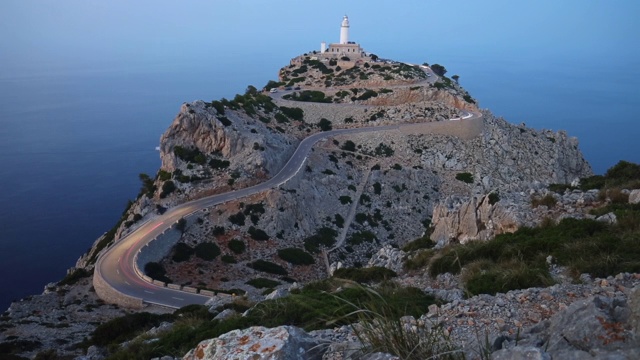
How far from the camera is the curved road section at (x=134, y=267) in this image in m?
23.5

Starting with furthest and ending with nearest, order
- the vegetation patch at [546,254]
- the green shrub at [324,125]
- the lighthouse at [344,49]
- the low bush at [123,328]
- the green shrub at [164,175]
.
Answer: the lighthouse at [344,49], the green shrub at [324,125], the green shrub at [164,175], the low bush at [123,328], the vegetation patch at [546,254]

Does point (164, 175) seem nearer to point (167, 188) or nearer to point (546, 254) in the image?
point (167, 188)

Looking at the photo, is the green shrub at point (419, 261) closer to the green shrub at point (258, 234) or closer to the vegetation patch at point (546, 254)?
the vegetation patch at point (546, 254)

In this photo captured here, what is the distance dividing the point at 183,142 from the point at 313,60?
37.9 meters

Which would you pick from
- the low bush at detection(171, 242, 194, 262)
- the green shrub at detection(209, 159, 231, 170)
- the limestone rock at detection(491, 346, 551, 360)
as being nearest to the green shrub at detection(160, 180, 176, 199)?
the green shrub at detection(209, 159, 231, 170)

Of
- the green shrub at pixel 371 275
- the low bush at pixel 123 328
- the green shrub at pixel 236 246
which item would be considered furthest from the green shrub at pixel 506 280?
the green shrub at pixel 236 246

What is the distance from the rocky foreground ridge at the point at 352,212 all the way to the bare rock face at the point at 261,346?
2 cm

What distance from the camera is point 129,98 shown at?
136000 millimetres

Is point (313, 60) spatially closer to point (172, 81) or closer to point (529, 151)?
point (529, 151)

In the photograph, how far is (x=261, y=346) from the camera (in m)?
5.57

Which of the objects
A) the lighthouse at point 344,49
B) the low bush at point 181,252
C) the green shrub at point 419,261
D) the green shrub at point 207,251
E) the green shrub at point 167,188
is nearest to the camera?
the green shrub at point 419,261

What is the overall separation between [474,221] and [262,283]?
11.3 m

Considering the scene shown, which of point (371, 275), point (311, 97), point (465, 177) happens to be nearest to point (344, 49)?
point (311, 97)

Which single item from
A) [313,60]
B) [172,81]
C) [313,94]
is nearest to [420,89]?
[313,94]
